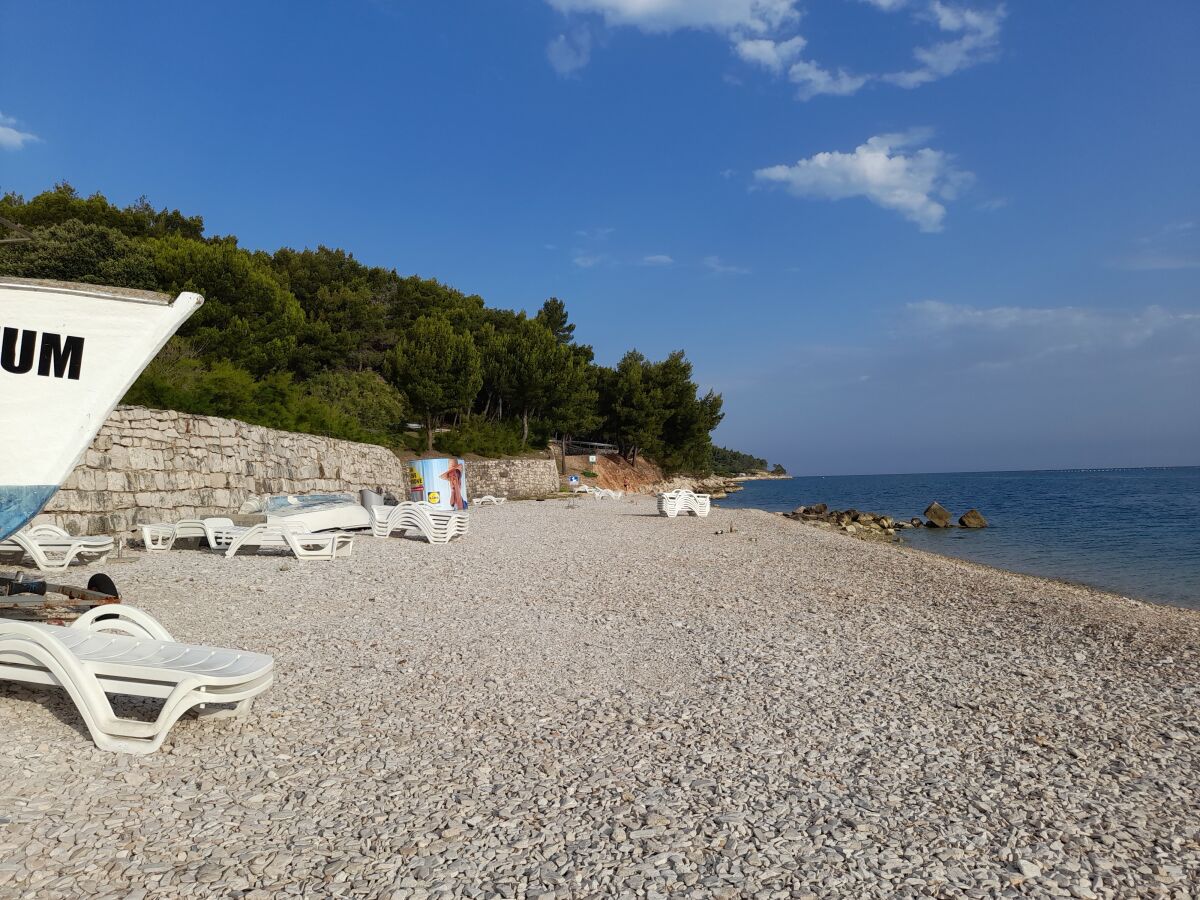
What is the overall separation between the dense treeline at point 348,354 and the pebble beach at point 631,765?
1127 centimetres

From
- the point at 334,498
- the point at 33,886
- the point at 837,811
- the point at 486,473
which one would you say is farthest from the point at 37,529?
the point at 486,473

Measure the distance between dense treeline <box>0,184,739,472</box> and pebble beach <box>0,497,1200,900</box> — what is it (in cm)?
1127

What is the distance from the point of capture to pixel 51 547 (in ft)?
27.0

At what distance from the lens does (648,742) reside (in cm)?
361

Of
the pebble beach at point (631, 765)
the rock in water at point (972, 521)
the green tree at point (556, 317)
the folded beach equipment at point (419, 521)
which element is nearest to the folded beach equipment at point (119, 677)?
the pebble beach at point (631, 765)

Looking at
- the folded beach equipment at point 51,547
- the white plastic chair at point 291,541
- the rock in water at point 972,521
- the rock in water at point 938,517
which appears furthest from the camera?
the rock in water at point 938,517

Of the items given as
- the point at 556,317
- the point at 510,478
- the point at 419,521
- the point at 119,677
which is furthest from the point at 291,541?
the point at 556,317

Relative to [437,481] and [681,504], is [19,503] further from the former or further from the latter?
[681,504]

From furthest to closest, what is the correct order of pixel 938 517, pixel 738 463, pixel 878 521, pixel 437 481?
pixel 738 463 < pixel 938 517 < pixel 878 521 < pixel 437 481

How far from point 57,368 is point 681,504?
17873 mm

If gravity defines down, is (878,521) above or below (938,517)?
below

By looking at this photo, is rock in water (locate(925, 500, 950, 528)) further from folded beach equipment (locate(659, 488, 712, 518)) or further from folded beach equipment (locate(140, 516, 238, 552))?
folded beach equipment (locate(140, 516, 238, 552))

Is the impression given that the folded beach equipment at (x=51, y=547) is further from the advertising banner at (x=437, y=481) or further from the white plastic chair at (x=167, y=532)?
the advertising banner at (x=437, y=481)

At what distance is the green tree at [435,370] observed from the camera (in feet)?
106
